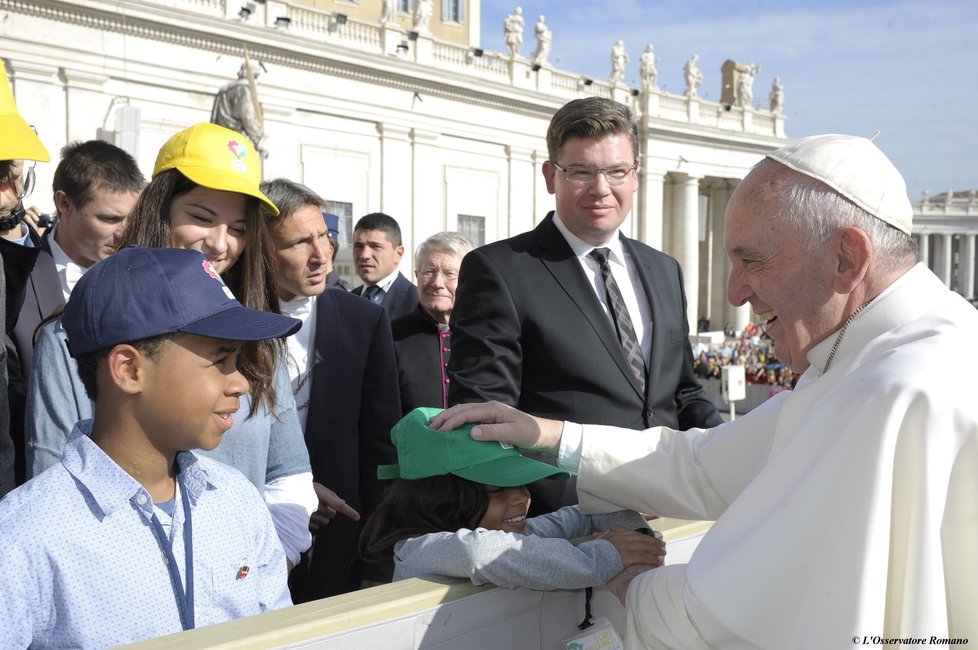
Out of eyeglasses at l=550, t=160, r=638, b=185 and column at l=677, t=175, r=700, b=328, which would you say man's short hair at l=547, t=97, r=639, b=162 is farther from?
column at l=677, t=175, r=700, b=328

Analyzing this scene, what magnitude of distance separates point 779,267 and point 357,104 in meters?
26.6

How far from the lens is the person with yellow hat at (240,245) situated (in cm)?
270

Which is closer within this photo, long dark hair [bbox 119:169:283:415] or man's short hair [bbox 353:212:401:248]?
long dark hair [bbox 119:169:283:415]

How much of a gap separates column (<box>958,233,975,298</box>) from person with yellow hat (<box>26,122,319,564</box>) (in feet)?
240

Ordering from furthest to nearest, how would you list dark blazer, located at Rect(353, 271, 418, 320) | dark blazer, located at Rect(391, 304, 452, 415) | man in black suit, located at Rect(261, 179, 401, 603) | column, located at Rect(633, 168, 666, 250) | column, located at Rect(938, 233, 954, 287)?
column, located at Rect(938, 233, 954, 287) → column, located at Rect(633, 168, 666, 250) → dark blazer, located at Rect(353, 271, 418, 320) → dark blazer, located at Rect(391, 304, 452, 415) → man in black suit, located at Rect(261, 179, 401, 603)

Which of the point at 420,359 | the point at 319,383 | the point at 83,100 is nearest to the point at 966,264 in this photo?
the point at 83,100

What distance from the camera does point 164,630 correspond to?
5.94 ft

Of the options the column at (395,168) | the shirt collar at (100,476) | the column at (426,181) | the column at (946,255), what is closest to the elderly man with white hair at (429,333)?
the shirt collar at (100,476)

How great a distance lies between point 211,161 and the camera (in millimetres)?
2775

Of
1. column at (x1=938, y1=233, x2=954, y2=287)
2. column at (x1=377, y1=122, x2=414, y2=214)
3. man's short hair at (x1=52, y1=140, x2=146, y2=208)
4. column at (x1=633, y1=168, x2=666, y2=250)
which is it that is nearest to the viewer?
man's short hair at (x1=52, y1=140, x2=146, y2=208)

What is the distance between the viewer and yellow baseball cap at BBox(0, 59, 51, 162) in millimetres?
2596

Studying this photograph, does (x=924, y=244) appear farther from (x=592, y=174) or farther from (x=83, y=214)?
(x=83, y=214)

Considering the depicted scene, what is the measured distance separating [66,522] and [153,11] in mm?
22962

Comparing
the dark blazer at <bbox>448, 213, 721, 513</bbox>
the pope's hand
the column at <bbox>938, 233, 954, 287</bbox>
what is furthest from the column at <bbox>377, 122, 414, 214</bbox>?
the column at <bbox>938, 233, 954, 287</bbox>
